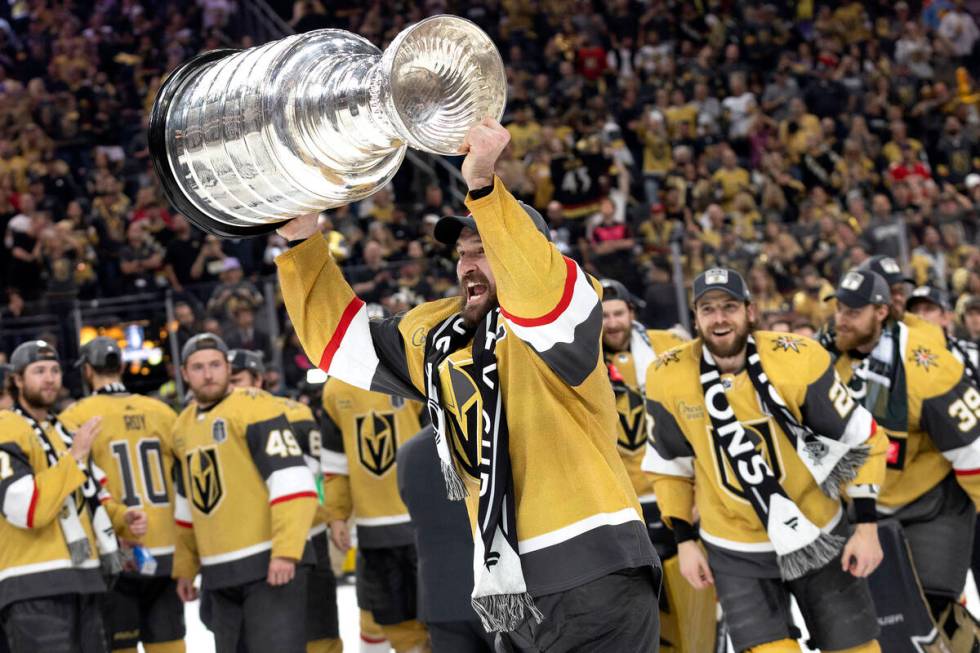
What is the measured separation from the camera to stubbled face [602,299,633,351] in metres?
6.17

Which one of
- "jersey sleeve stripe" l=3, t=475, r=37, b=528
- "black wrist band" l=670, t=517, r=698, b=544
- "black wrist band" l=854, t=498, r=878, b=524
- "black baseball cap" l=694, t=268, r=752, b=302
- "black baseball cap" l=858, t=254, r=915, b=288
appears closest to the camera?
"black wrist band" l=854, t=498, r=878, b=524

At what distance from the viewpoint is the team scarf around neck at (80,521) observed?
18.6 feet

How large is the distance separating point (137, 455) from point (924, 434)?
3.77m

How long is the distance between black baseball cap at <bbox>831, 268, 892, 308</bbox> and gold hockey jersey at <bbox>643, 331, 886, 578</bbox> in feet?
2.60

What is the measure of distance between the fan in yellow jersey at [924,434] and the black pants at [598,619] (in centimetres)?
256

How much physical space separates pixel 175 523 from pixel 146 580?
0.50 m

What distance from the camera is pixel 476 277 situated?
3227mm

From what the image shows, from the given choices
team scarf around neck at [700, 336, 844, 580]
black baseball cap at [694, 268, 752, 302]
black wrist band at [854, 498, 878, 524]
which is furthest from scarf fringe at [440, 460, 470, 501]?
black wrist band at [854, 498, 878, 524]

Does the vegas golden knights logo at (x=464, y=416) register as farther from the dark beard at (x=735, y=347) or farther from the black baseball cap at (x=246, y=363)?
the black baseball cap at (x=246, y=363)

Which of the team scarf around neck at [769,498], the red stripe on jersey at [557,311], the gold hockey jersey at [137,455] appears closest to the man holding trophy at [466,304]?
the red stripe on jersey at [557,311]

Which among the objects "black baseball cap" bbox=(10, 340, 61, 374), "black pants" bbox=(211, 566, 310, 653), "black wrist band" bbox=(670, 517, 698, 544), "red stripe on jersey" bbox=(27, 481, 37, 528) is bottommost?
"black pants" bbox=(211, 566, 310, 653)

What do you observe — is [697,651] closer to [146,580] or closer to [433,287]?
[146,580]

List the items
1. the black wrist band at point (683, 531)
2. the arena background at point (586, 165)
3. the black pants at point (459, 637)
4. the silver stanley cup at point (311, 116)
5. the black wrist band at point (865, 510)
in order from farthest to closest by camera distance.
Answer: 1. the arena background at point (586, 165)
2. the black wrist band at point (683, 531)
3. the black wrist band at point (865, 510)
4. the black pants at point (459, 637)
5. the silver stanley cup at point (311, 116)

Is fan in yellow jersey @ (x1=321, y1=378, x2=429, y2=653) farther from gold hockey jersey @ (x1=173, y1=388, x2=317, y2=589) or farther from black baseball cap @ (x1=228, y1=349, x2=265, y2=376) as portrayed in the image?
gold hockey jersey @ (x1=173, y1=388, x2=317, y2=589)
